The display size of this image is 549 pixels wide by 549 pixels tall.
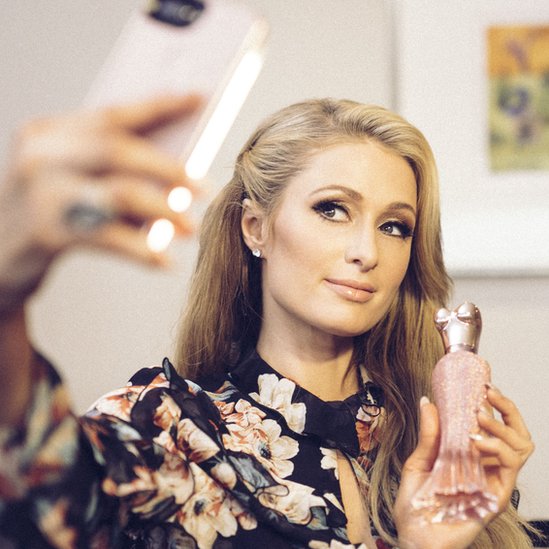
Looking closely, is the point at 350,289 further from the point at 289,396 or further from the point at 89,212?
the point at 89,212

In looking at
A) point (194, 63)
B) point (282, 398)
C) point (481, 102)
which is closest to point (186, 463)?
point (282, 398)

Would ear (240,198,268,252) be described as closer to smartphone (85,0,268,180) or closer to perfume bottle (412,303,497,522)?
perfume bottle (412,303,497,522)

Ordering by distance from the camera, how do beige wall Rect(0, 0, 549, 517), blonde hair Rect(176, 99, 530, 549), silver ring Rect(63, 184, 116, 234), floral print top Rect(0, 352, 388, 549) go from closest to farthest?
silver ring Rect(63, 184, 116, 234) → floral print top Rect(0, 352, 388, 549) → blonde hair Rect(176, 99, 530, 549) → beige wall Rect(0, 0, 549, 517)

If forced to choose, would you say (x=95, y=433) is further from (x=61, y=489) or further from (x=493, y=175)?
(x=493, y=175)

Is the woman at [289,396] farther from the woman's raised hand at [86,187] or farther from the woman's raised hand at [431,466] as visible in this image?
the woman's raised hand at [86,187]

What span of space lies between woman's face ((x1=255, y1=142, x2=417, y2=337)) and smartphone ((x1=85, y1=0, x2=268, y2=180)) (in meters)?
0.44

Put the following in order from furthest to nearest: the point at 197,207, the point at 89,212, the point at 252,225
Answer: the point at 197,207 < the point at 252,225 < the point at 89,212

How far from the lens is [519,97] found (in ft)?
4.09

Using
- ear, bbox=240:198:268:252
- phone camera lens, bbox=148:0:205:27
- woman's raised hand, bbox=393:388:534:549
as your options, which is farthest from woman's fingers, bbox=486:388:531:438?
phone camera lens, bbox=148:0:205:27

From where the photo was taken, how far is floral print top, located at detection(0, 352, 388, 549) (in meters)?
0.56

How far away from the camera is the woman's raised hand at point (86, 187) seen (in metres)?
0.38

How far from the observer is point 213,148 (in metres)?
0.43

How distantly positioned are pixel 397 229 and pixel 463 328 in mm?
217

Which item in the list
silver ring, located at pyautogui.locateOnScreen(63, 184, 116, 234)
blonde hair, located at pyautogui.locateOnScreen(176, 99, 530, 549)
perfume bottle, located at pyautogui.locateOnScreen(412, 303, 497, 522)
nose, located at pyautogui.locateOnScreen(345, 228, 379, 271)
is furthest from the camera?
blonde hair, located at pyautogui.locateOnScreen(176, 99, 530, 549)
